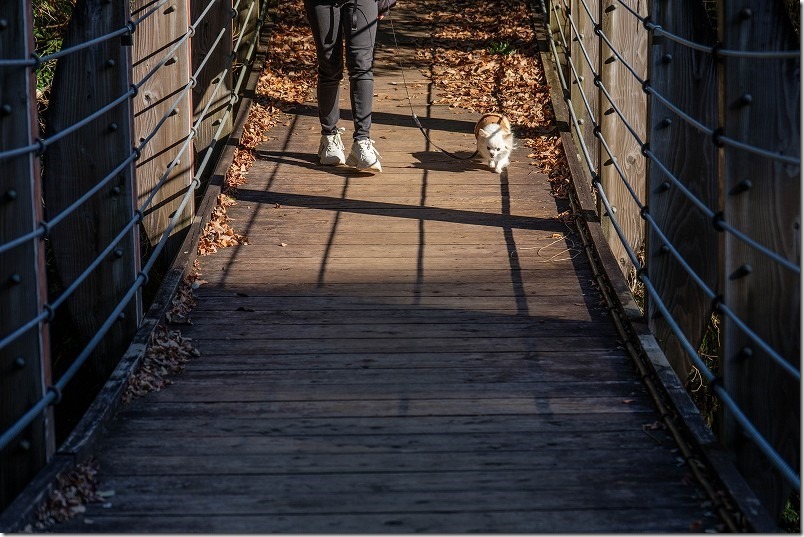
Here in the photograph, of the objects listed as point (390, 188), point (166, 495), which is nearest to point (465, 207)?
A: point (390, 188)

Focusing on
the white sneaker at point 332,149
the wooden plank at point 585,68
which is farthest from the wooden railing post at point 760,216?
the wooden plank at point 585,68

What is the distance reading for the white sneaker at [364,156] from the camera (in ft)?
20.5

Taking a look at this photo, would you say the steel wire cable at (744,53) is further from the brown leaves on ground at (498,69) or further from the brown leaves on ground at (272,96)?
the brown leaves on ground at (272,96)

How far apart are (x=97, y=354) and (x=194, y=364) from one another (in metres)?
0.97

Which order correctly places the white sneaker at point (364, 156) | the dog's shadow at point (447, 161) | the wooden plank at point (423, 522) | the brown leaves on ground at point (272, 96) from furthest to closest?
the dog's shadow at point (447, 161) < the white sneaker at point (364, 156) < the brown leaves on ground at point (272, 96) < the wooden plank at point (423, 522)

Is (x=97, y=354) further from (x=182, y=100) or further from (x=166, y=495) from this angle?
(x=166, y=495)

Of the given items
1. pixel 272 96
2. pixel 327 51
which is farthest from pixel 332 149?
pixel 272 96

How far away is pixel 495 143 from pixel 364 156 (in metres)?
0.79

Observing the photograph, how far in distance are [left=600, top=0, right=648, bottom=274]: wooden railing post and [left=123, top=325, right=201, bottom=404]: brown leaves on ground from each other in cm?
307

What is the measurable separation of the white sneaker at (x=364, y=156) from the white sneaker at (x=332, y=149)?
155 mm

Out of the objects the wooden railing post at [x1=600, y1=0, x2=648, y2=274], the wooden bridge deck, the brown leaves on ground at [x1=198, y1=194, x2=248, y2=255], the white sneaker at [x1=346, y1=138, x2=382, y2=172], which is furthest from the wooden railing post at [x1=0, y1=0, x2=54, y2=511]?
the wooden railing post at [x1=600, y1=0, x2=648, y2=274]

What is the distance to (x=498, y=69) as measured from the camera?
29.5 ft

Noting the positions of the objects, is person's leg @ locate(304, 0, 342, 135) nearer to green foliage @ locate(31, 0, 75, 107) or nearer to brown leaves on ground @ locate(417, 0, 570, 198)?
brown leaves on ground @ locate(417, 0, 570, 198)

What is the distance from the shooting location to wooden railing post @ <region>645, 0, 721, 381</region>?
14.5 feet
